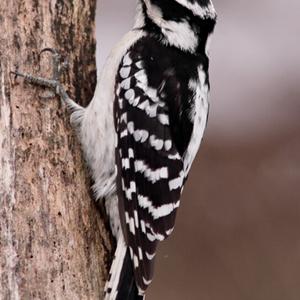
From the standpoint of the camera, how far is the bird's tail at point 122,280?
4207mm

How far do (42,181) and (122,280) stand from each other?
503mm

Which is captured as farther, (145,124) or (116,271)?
(145,124)

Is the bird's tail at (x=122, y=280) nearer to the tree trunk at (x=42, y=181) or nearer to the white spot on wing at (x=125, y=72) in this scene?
the tree trunk at (x=42, y=181)

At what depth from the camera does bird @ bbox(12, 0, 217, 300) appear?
4273 millimetres

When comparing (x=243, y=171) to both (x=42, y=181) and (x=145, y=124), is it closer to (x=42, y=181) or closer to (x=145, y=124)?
(x=145, y=124)

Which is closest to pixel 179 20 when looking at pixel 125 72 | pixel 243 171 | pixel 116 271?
pixel 125 72

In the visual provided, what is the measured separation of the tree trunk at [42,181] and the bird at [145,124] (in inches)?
2.8

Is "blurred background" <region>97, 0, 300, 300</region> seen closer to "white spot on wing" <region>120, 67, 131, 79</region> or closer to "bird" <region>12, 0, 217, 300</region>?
"bird" <region>12, 0, 217, 300</region>

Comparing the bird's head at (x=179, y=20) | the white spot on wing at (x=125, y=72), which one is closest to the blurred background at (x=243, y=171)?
the bird's head at (x=179, y=20)

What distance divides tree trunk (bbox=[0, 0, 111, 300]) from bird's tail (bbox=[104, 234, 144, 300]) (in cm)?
7

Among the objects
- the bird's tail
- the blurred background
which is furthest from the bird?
the blurred background

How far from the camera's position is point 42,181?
13.8 ft

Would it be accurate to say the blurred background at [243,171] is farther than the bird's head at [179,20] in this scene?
Yes

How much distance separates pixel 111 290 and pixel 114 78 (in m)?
0.91
